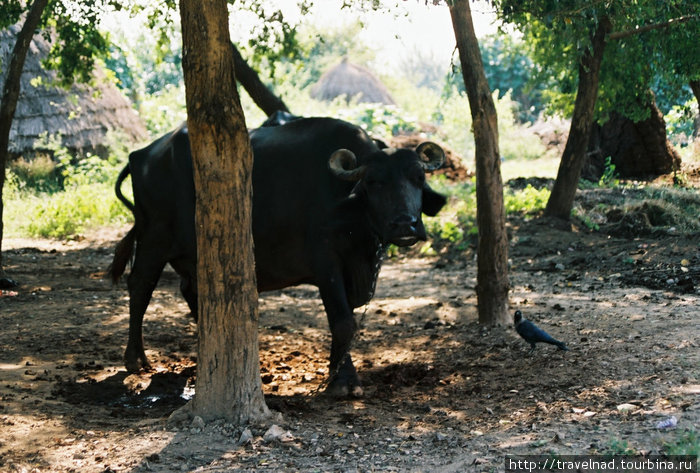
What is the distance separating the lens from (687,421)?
4.46m

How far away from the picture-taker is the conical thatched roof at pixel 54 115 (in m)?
20.2

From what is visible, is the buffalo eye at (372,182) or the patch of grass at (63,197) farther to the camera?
the patch of grass at (63,197)

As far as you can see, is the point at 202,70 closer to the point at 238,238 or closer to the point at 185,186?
the point at 238,238

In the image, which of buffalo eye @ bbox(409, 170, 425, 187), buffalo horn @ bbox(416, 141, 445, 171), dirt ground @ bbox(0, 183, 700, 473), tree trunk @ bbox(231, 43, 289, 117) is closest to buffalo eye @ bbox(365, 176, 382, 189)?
buffalo eye @ bbox(409, 170, 425, 187)

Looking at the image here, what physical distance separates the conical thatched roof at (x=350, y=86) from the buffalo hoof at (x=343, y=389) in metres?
28.1

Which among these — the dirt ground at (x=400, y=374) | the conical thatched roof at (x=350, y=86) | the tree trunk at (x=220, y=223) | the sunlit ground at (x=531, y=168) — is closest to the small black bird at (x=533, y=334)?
the dirt ground at (x=400, y=374)

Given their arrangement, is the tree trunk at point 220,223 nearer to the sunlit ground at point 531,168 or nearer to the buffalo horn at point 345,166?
the buffalo horn at point 345,166

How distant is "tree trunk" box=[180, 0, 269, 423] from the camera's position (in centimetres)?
486

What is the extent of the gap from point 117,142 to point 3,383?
15.9 m

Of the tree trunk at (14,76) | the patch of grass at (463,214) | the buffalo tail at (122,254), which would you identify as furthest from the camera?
the patch of grass at (463,214)

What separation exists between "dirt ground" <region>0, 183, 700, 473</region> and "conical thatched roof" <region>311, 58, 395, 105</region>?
24.0 metres

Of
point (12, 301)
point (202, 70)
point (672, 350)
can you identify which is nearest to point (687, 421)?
point (672, 350)

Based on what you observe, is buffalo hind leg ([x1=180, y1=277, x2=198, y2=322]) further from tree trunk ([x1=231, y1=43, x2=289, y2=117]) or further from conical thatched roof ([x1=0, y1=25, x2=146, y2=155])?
conical thatched roof ([x1=0, y1=25, x2=146, y2=155])

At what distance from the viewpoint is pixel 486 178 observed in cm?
727
